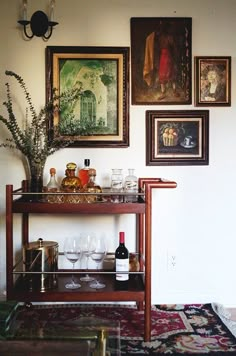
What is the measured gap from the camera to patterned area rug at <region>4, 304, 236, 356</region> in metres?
2.40

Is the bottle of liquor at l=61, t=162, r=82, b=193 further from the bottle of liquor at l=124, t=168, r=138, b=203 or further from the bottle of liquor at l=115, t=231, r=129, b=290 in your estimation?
the bottle of liquor at l=115, t=231, r=129, b=290

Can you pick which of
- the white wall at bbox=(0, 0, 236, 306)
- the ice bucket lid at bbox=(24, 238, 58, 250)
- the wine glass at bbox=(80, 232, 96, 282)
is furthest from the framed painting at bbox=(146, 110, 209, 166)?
the ice bucket lid at bbox=(24, 238, 58, 250)

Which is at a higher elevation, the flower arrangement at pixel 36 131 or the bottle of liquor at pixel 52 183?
the flower arrangement at pixel 36 131

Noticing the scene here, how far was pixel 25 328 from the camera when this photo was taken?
180 centimetres

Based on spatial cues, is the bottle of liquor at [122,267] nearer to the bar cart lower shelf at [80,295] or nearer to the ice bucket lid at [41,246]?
the bar cart lower shelf at [80,295]

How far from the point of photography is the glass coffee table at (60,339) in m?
1.61

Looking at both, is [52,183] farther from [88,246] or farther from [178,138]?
[178,138]

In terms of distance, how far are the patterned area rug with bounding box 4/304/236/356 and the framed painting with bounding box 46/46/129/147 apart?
108cm

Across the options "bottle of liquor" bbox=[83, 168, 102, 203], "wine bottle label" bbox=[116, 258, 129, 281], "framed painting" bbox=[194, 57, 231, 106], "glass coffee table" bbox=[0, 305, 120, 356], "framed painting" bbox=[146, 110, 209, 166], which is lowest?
"glass coffee table" bbox=[0, 305, 120, 356]

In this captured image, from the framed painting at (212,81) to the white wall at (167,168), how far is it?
0.15 feet

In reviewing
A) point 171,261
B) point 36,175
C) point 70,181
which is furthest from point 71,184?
point 171,261

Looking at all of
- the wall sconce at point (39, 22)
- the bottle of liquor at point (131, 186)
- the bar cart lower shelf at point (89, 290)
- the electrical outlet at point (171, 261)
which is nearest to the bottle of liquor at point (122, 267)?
the bar cart lower shelf at point (89, 290)

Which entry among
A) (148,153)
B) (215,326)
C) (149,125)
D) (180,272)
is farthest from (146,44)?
(215,326)

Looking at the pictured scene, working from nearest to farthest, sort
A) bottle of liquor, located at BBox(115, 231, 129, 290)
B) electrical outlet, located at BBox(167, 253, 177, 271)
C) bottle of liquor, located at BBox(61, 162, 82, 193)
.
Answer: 1. bottle of liquor, located at BBox(115, 231, 129, 290)
2. bottle of liquor, located at BBox(61, 162, 82, 193)
3. electrical outlet, located at BBox(167, 253, 177, 271)
